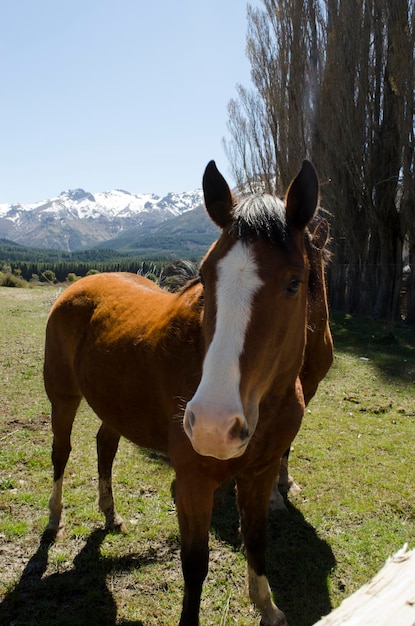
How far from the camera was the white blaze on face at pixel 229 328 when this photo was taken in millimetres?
1353

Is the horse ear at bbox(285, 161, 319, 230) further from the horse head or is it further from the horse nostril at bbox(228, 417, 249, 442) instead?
the horse nostril at bbox(228, 417, 249, 442)

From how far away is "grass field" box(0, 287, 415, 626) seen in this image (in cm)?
256

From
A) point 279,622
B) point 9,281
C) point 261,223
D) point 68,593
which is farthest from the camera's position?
point 9,281

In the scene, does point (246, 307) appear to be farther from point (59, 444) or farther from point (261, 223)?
point (59, 444)

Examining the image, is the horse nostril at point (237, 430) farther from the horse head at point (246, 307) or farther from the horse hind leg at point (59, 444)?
the horse hind leg at point (59, 444)

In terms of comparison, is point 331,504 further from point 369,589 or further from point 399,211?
point 399,211

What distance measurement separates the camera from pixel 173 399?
2.17m

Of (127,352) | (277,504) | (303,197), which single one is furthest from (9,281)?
(303,197)

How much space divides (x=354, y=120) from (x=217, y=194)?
14.5 metres

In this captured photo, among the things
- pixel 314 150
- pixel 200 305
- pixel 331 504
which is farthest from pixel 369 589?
pixel 314 150

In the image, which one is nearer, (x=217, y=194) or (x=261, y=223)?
(x=261, y=223)

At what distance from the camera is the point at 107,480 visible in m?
3.29

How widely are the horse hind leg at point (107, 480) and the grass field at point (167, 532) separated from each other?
0.12m

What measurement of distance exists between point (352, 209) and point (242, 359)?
1494 centimetres
